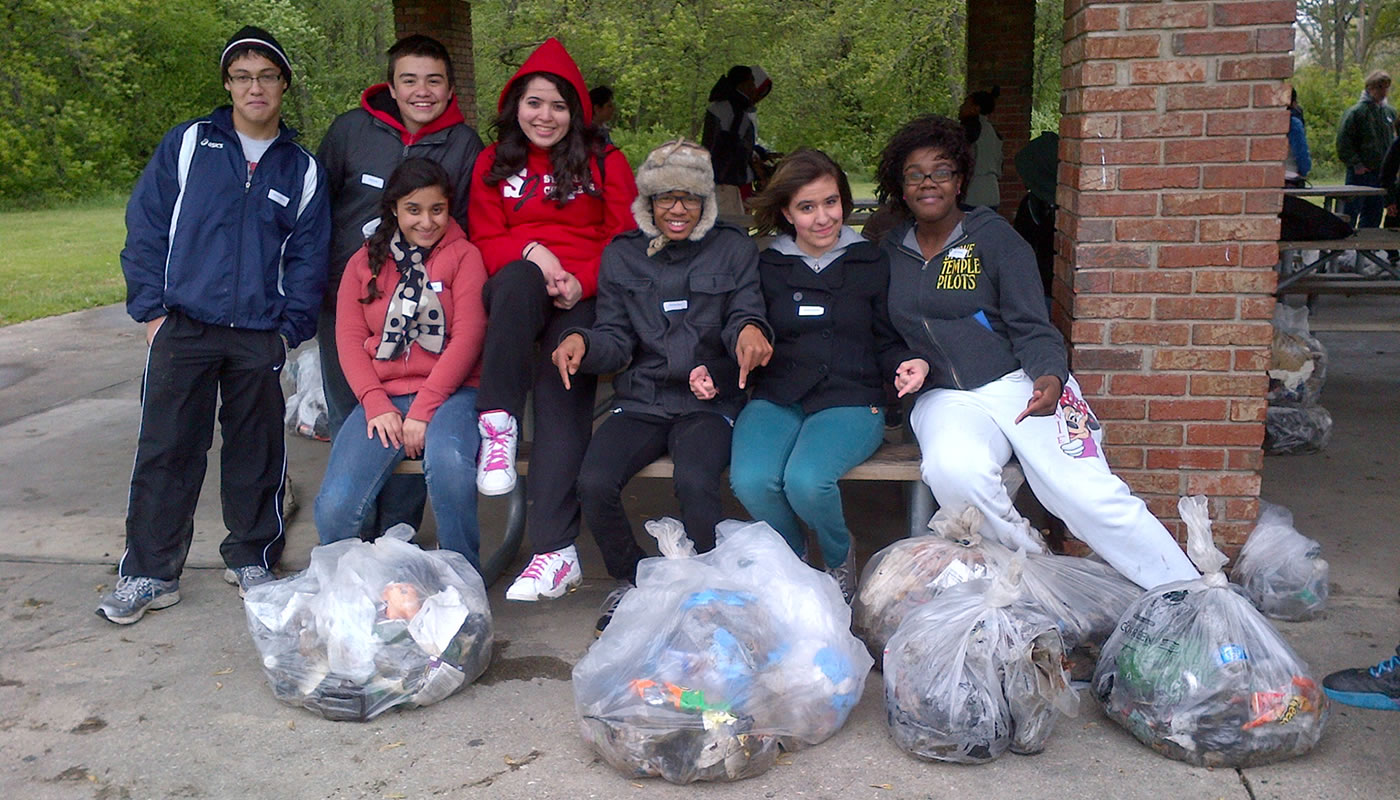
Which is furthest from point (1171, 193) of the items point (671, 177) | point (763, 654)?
point (763, 654)

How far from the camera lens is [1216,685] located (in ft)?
9.55

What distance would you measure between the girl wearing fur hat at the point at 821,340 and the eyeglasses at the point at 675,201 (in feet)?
0.81

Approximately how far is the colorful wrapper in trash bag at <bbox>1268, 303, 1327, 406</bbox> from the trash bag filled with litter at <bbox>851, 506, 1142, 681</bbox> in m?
2.65

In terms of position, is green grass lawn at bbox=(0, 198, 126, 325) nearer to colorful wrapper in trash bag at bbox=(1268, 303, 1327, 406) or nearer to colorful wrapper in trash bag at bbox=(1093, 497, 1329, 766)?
colorful wrapper in trash bag at bbox=(1268, 303, 1327, 406)

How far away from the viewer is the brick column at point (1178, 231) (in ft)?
12.2

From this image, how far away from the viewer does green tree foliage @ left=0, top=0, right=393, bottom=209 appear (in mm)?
26516

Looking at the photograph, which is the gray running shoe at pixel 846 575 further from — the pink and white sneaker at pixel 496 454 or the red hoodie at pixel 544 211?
the red hoodie at pixel 544 211

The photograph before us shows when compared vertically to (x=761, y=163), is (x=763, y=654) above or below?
below

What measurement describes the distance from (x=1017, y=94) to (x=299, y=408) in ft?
24.7

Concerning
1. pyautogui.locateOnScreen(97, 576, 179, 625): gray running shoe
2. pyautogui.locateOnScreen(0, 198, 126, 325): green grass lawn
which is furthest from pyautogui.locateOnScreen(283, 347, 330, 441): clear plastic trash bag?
pyautogui.locateOnScreen(0, 198, 126, 325): green grass lawn

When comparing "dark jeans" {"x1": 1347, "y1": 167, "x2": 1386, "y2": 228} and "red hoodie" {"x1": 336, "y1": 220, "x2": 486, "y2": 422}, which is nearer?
"red hoodie" {"x1": 336, "y1": 220, "x2": 486, "y2": 422}

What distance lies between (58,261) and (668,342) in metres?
14.4

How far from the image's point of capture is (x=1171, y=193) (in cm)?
379

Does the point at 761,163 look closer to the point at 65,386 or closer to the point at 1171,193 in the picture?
the point at 65,386
